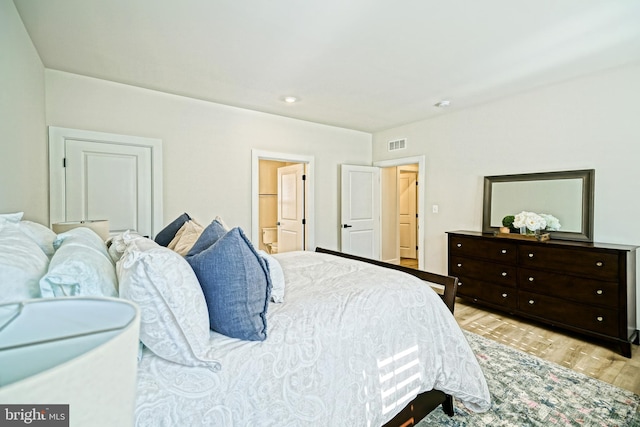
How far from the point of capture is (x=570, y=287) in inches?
112

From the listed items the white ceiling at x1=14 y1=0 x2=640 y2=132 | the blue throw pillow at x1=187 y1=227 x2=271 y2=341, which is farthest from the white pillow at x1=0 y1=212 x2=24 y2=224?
the white ceiling at x1=14 y1=0 x2=640 y2=132

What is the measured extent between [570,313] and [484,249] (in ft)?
3.10

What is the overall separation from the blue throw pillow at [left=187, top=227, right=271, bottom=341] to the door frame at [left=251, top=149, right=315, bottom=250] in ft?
9.13

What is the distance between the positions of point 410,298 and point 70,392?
1590 mm

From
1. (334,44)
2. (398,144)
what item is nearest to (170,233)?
(334,44)

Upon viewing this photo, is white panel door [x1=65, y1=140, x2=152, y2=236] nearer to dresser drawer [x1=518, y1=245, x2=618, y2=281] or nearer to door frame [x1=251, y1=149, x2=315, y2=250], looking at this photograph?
door frame [x1=251, y1=149, x2=315, y2=250]

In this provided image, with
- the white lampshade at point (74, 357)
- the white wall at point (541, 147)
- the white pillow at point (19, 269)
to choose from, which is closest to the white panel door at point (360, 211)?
the white wall at point (541, 147)

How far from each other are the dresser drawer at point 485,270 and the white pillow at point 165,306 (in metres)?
3.28

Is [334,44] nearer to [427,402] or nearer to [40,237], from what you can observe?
[40,237]

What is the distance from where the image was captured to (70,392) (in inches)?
11.9

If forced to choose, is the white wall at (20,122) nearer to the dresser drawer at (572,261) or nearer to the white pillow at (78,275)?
the white pillow at (78,275)

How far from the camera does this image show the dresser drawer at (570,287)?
8.63 ft

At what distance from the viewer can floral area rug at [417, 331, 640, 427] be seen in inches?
70.6

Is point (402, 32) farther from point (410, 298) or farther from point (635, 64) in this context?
point (635, 64)
